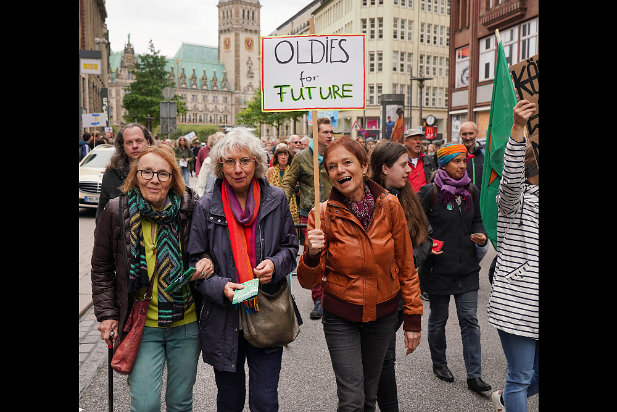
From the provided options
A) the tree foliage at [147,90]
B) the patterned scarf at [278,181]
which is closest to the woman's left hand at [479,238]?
the patterned scarf at [278,181]

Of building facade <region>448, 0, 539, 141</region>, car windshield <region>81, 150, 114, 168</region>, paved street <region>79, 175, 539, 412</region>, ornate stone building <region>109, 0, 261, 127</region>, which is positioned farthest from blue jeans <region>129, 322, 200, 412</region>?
ornate stone building <region>109, 0, 261, 127</region>

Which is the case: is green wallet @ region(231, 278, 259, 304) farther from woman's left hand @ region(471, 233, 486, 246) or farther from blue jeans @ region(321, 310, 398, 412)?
woman's left hand @ region(471, 233, 486, 246)

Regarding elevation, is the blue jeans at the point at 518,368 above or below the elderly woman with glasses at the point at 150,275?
below

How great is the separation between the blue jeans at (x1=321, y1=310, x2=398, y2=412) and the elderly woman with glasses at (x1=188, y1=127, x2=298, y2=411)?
13.3 inches

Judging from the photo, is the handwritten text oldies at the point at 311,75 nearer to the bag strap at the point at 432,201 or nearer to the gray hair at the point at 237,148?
the gray hair at the point at 237,148

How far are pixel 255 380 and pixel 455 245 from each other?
217 centimetres

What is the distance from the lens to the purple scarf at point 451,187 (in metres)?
4.58

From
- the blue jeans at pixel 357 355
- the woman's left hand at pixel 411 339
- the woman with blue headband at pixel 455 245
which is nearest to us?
the blue jeans at pixel 357 355

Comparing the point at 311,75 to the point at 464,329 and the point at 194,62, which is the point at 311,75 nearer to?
the point at 464,329

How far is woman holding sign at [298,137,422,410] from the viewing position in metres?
3.19

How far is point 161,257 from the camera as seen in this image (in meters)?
3.09

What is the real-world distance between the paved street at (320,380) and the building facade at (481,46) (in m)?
26.0

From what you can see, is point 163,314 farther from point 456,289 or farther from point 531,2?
point 531,2
